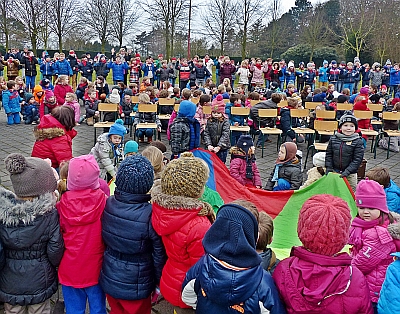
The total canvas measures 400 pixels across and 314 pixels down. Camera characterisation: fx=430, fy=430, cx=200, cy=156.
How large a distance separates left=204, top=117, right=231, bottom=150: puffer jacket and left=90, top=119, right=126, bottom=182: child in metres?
1.99

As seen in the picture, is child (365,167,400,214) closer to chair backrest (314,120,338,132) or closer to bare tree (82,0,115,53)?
chair backrest (314,120,338,132)

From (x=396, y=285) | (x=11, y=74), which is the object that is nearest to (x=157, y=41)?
(x=11, y=74)

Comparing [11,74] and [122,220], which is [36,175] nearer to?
[122,220]

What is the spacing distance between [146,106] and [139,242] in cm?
864

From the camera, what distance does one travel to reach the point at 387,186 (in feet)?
17.4

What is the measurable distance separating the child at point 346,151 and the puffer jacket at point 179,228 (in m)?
4.14

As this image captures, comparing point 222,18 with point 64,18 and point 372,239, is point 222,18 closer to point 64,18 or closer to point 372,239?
point 64,18

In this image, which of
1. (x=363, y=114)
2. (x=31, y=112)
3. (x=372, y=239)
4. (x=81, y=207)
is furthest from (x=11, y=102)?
(x=372, y=239)

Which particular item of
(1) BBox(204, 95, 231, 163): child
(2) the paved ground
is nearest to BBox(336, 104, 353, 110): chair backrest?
(2) the paved ground

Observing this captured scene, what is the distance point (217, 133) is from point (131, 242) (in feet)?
18.0

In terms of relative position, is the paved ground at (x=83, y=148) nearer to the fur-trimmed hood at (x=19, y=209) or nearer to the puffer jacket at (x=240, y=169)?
the puffer jacket at (x=240, y=169)

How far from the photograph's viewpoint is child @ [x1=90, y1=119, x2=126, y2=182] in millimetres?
6875

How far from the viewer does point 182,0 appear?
36969 millimetres

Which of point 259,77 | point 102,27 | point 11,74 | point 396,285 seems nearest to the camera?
point 396,285
